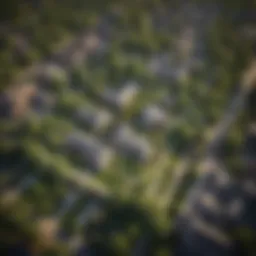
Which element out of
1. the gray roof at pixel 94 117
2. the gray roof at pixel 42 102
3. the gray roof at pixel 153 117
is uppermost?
the gray roof at pixel 153 117

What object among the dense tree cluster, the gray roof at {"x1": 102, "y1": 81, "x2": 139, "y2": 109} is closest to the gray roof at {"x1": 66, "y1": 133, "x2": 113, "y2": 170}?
the dense tree cluster

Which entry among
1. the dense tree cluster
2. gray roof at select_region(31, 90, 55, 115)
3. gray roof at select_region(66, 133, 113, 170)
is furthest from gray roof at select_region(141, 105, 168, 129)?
gray roof at select_region(31, 90, 55, 115)

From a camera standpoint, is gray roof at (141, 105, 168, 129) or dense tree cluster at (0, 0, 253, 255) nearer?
dense tree cluster at (0, 0, 253, 255)

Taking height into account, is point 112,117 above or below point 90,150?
above

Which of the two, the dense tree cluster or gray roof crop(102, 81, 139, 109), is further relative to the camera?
gray roof crop(102, 81, 139, 109)

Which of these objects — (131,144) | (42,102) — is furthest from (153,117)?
(42,102)

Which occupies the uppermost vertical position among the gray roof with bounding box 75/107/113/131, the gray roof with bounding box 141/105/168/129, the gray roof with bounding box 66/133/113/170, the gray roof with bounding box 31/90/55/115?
the gray roof with bounding box 141/105/168/129

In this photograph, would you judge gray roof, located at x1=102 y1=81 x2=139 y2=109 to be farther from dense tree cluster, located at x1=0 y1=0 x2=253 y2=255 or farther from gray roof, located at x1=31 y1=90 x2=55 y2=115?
gray roof, located at x1=31 y1=90 x2=55 y2=115

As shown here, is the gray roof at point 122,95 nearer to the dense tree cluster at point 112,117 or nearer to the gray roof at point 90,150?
the dense tree cluster at point 112,117

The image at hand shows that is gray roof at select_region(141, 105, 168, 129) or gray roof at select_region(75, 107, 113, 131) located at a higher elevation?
gray roof at select_region(141, 105, 168, 129)

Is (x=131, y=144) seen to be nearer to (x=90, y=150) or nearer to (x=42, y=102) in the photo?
(x=90, y=150)

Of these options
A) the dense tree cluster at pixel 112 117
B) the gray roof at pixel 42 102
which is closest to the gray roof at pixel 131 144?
the dense tree cluster at pixel 112 117

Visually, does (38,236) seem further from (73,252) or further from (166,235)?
(166,235)
